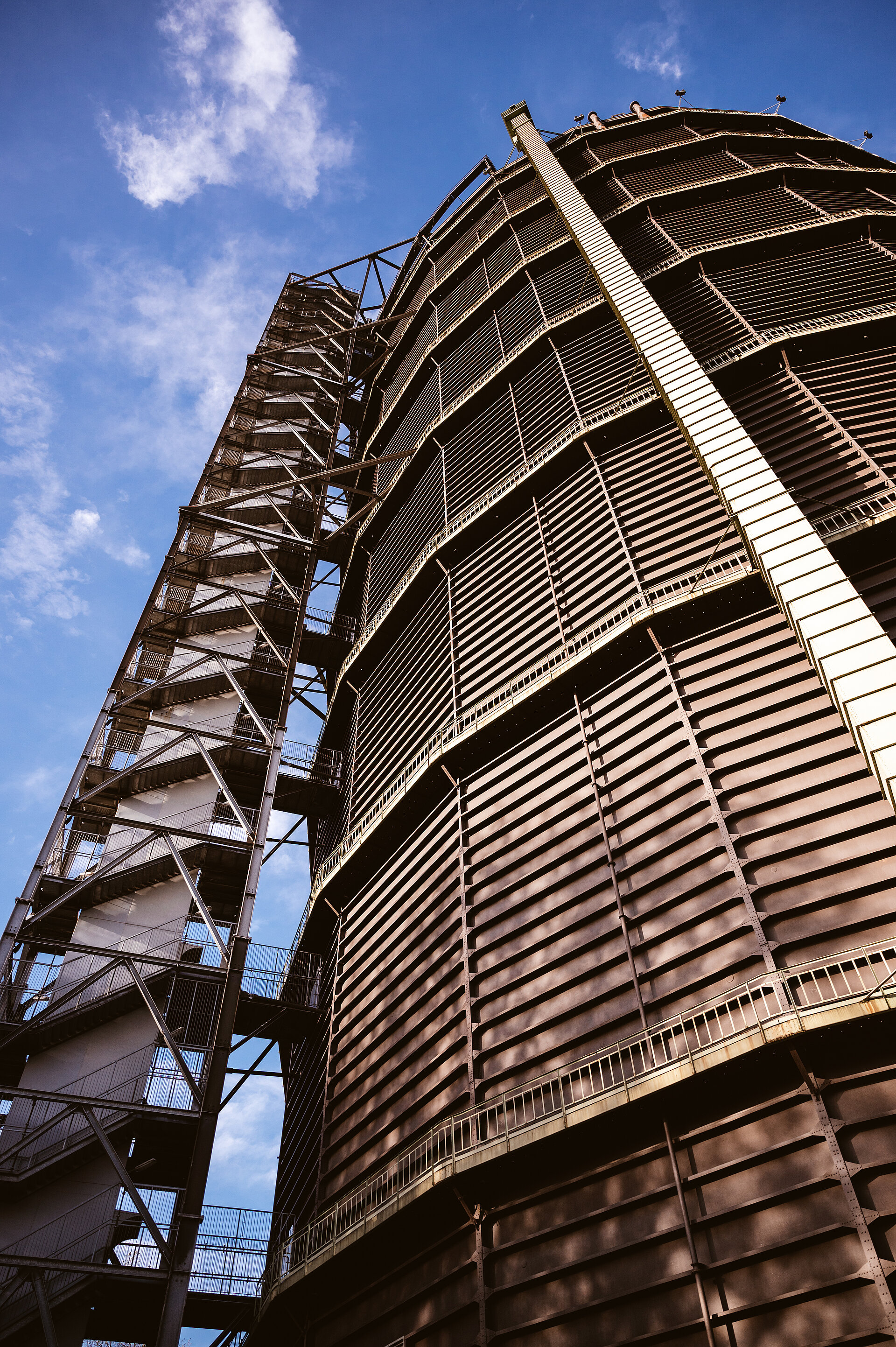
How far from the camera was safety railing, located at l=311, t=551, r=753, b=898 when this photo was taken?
453 inches

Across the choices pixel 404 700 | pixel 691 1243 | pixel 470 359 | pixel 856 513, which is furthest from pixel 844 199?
pixel 691 1243

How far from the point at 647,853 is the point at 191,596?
16504 millimetres

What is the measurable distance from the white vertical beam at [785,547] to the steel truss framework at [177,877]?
984 cm

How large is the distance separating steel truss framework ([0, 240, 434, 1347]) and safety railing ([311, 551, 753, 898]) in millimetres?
3713

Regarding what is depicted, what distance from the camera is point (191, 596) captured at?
23.3 m

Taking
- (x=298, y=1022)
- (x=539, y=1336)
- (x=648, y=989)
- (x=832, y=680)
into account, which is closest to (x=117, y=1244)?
(x=298, y=1022)

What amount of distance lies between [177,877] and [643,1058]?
38.2 feet

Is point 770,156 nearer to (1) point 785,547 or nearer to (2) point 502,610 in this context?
(2) point 502,610

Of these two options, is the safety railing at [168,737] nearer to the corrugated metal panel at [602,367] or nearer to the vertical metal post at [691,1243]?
the corrugated metal panel at [602,367]

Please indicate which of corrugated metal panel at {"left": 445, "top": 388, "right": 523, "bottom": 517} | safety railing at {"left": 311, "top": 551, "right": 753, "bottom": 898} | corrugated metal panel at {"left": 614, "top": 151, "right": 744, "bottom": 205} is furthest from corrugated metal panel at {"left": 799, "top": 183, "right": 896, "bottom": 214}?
safety railing at {"left": 311, "top": 551, "right": 753, "bottom": 898}

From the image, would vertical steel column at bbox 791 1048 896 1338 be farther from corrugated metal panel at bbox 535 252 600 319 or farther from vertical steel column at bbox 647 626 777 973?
corrugated metal panel at bbox 535 252 600 319

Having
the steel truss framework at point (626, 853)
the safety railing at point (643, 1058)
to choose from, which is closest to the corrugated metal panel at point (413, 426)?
the steel truss framework at point (626, 853)

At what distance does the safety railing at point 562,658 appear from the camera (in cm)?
1152

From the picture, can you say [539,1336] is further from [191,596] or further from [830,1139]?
[191,596]
